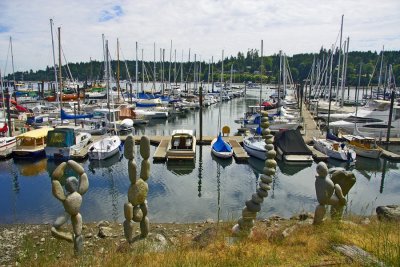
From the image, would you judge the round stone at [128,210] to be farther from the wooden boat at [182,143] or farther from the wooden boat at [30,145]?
the wooden boat at [30,145]

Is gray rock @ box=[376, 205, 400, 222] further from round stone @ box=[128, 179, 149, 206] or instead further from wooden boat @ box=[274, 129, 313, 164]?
wooden boat @ box=[274, 129, 313, 164]

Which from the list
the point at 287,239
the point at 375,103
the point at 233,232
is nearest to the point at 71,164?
the point at 233,232

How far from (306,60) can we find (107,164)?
531ft

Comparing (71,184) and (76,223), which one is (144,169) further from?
(76,223)

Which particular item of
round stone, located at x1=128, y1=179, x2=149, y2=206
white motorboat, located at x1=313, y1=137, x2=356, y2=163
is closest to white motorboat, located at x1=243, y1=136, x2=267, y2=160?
white motorboat, located at x1=313, y1=137, x2=356, y2=163

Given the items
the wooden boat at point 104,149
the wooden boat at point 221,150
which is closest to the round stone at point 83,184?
the wooden boat at point 104,149

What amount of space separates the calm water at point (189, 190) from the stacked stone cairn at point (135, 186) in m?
6.75

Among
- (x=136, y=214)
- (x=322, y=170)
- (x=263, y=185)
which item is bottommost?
(x=136, y=214)

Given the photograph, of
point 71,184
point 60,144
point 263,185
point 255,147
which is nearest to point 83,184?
point 71,184

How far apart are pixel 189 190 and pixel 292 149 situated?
991 centimetres

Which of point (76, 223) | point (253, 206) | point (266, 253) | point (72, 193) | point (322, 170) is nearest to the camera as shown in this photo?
point (266, 253)

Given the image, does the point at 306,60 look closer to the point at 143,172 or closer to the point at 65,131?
the point at 65,131

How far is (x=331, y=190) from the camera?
31.3ft

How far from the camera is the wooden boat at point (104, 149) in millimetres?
26281
